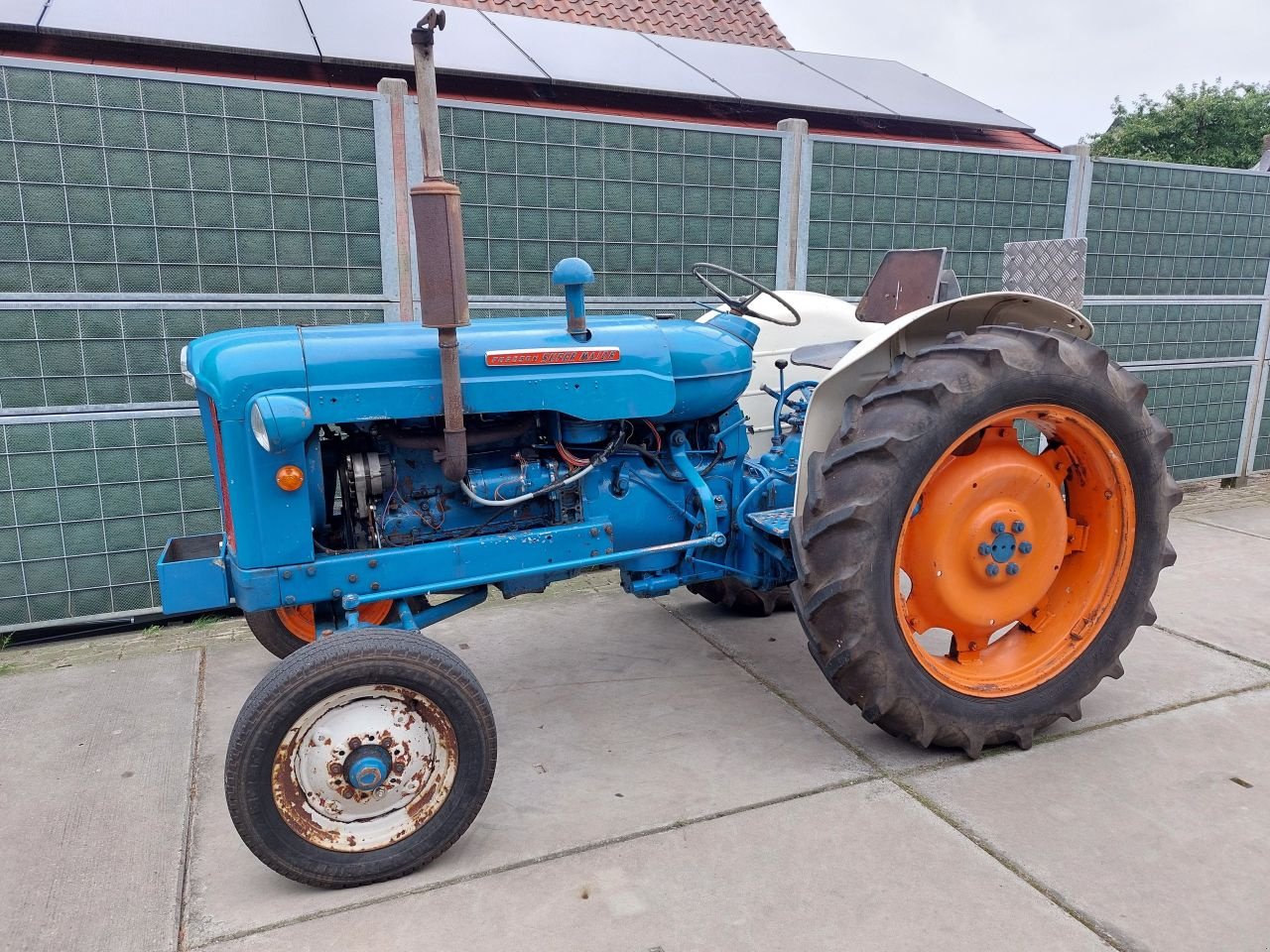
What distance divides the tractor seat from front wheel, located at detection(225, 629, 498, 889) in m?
1.58

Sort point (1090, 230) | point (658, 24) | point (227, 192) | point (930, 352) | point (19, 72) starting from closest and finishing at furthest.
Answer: point (930, 352)
point (19, 72)
point (227, 192)
point (1090, 230)
point (658, 24)

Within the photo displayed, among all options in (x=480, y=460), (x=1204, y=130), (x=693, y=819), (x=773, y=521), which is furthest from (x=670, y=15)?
(x=1204, y=130)

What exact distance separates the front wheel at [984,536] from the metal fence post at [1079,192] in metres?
3.13

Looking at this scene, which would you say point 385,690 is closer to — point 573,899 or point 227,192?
point 573,899

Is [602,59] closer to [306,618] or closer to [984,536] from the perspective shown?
[306,618]

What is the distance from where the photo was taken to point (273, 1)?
7070mm

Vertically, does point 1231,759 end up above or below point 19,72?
below

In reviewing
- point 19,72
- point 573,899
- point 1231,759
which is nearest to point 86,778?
point 573,899

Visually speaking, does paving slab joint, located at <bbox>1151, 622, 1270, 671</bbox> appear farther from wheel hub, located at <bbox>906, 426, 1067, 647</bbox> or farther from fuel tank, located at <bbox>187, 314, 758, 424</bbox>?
fuel tank, located at <bbox>187, 314, 758, 424</bbox>

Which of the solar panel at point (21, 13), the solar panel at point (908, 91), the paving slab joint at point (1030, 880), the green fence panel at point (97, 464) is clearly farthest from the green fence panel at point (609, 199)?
the solar panel at point (908, 91)

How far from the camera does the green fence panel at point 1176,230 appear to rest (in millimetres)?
5520

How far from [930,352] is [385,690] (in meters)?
1.71

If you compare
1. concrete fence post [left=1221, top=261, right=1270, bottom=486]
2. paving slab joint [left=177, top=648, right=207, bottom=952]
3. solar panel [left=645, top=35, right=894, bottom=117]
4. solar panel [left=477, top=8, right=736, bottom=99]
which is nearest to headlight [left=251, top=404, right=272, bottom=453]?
paving slab joint [left=177, top=648, right=207, bottom=952]

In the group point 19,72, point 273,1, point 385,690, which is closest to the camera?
point 385,690
